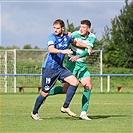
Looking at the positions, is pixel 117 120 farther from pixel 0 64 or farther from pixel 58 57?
pixel 0 64

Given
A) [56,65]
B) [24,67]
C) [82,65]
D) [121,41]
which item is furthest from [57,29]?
[121,41]

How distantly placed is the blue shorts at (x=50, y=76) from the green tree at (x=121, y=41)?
3691 centimetres

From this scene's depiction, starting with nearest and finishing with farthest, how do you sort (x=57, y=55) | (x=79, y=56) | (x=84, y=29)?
1. (x=57, y=55)
2. (x=79, y=56)
3. (x=84, y=29)

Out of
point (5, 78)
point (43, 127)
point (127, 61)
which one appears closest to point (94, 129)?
point (43, 127)

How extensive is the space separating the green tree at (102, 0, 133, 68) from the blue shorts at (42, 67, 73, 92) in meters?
36.9

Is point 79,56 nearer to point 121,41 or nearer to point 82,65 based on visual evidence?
point 82,65

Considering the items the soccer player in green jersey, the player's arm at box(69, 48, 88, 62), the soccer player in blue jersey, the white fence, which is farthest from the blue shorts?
the white fence

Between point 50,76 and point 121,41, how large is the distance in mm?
38828

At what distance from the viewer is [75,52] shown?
11625mm

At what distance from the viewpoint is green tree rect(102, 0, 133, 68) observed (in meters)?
48.2

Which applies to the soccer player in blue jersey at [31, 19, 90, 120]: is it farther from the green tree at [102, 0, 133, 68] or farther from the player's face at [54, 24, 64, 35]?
the green tree at [102, 0, 133, 68]

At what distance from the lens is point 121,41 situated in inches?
1944

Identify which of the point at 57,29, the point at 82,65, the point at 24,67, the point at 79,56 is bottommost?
the point at 24,67

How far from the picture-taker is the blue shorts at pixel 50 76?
36.0ft
